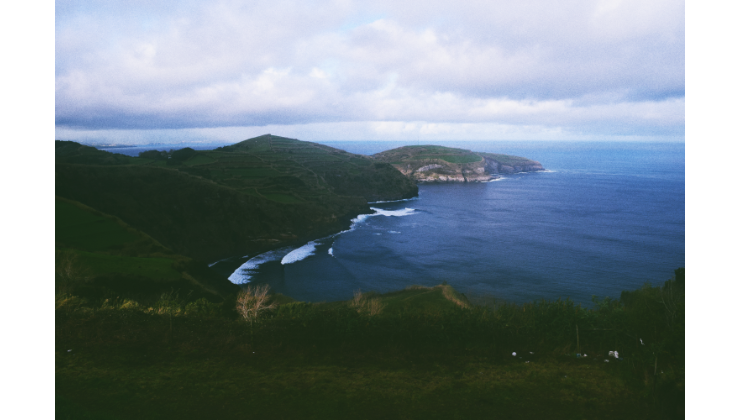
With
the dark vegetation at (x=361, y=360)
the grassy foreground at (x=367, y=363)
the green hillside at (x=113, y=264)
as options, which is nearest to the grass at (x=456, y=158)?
the green hillside at (x=113, y=264)

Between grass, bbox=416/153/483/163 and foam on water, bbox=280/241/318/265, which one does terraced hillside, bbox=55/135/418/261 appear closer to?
foam on water, bbox=280/241/318/265

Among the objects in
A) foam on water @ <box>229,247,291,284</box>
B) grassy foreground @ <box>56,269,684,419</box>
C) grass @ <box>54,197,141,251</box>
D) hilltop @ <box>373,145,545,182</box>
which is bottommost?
foam on water @ <box>229,247,291,284</box>

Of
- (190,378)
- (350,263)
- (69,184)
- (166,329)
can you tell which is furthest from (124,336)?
(69,184)

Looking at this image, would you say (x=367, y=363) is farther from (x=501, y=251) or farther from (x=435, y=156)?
(x=435, y=156)

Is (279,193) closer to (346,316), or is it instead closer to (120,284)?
(120,284)

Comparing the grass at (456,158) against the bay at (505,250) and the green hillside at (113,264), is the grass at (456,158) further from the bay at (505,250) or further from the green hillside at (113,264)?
the green hillside at (113,264)

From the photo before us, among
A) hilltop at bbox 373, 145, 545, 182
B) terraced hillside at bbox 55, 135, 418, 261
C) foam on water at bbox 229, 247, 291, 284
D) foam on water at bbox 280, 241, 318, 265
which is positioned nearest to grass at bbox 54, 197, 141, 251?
foam on water at bbox 229, 247, 291, 284

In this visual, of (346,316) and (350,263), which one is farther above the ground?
(346,316)

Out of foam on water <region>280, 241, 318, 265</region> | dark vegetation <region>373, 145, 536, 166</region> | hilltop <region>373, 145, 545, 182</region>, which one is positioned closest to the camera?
foam on water <region>280, 241, 318, 265</region>
